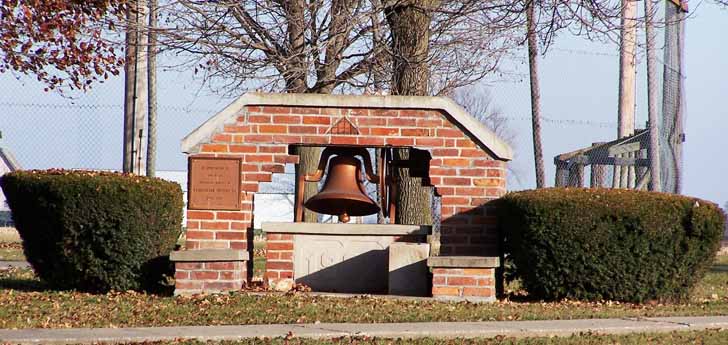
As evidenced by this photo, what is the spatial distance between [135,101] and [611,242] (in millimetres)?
9357

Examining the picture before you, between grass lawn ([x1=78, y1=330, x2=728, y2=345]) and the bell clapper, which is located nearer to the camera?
grass lawn ([x1=78, y1=330, x2=728, y2=345])

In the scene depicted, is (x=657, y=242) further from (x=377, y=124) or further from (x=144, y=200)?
(x=144, y=200)

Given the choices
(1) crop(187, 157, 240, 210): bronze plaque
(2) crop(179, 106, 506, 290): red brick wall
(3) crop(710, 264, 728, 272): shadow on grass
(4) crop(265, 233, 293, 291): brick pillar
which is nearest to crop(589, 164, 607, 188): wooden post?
(3) crop(710, 264, 728, 272): shadow on grass

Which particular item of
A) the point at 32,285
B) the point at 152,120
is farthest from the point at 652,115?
the point at 32,285

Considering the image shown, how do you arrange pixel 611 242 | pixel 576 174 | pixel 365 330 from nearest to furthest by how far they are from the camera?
1. pixel 365 330
2. pixel 611 242
3. pixel 576 174

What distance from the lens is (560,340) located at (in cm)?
920

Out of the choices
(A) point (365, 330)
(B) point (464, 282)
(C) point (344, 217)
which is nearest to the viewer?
(A) point (365, 330)

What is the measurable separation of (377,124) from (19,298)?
4156 millimetres

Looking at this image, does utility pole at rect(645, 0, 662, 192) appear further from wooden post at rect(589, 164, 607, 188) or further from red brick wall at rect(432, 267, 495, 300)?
red brick wall at rect(432, 267, 495, 300)

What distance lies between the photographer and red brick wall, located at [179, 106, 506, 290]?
489 inches

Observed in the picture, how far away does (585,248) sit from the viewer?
11.7m

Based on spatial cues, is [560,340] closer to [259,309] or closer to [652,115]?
[259,309]

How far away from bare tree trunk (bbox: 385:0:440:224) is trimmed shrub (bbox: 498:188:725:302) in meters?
4.73

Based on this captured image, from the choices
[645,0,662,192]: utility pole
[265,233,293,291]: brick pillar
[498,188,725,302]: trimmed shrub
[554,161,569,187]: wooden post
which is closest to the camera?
[498,188,725,302]: trimmed shrub
